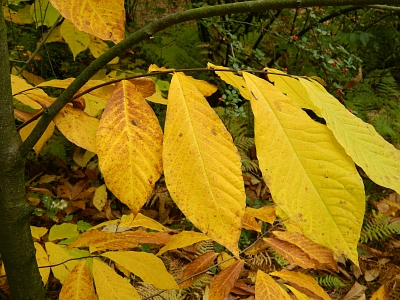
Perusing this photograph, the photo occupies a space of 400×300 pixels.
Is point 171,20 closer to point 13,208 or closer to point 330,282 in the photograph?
point 13,208

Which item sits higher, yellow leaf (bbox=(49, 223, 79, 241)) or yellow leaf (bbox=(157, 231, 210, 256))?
yellow leaf (bbox=(157, 231, 210, 256))

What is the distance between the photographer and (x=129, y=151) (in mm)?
339

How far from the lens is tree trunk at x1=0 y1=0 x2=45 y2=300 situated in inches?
17.8

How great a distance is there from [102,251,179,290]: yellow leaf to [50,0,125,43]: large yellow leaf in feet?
1.40

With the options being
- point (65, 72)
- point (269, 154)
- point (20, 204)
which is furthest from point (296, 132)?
point (65, 72)

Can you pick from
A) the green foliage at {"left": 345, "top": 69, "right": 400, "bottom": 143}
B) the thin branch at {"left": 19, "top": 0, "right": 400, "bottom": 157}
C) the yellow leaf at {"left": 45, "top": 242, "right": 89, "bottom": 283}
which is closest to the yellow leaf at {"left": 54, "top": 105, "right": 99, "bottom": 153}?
the thin branch at {"left": 19, "top": 0, "right": 400, "bottom": 157}

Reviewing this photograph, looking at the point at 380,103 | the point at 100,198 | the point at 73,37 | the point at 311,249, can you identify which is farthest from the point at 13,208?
the point at 380,103

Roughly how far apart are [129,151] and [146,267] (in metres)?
0.39

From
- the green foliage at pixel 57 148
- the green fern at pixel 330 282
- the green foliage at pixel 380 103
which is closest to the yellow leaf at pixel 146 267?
the green fern at pixel 330 282

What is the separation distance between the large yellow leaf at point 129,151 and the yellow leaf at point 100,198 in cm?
177

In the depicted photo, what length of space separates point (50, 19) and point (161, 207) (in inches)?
48.2

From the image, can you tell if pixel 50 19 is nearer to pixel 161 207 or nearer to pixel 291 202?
pixel 161 207

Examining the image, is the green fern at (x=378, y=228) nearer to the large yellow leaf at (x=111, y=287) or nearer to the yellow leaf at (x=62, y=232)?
the yellow leaf at (x=62, y=232)

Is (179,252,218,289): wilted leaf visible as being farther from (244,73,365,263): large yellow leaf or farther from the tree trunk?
(244,73,365,263): large yellow leaf
